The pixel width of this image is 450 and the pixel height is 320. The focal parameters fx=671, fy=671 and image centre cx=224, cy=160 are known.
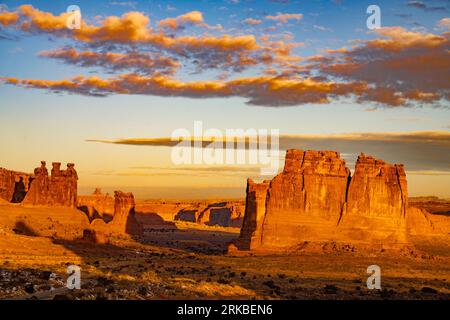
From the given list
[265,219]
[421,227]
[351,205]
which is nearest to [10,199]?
[265,219]

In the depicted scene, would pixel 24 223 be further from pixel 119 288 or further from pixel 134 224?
pixel 119 288

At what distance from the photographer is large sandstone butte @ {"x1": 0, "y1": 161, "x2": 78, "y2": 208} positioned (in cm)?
11069

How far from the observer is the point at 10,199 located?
390 feet

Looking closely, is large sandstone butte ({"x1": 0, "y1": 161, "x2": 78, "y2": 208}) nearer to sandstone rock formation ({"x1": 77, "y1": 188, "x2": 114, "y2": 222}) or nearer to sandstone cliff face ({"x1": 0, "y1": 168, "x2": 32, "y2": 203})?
sandstone cliff face ({"x1": 0, "y1": 168, "x2": 32, "y2": 203})

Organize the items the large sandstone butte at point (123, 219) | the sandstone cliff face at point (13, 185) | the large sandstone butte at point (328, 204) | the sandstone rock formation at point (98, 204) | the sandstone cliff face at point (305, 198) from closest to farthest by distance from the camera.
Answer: the large sandstone butte at point (328, 204)
the sandstone cliff face at point (305, 198)
the sandstone cliff face at point (13, 185)
the large sandstone butte at point (123, 219)
the sandstone rock formation at point (98, 204)

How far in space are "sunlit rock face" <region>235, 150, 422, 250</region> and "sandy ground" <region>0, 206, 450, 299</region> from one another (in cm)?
316

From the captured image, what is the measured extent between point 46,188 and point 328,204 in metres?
50.9

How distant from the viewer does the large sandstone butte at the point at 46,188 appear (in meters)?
111

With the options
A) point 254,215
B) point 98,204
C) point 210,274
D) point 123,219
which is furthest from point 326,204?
point 98,204

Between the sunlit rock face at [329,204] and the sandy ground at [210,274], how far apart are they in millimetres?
3158

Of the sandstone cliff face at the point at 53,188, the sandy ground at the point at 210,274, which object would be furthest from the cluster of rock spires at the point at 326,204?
the sandstone cliff face at the point at 53,188

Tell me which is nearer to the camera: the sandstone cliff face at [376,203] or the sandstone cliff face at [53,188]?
the sandstone cliff face at [376,203]

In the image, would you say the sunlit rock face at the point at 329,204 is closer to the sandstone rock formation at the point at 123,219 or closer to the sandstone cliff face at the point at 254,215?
the sandstone cliff face at the point at 254,215
